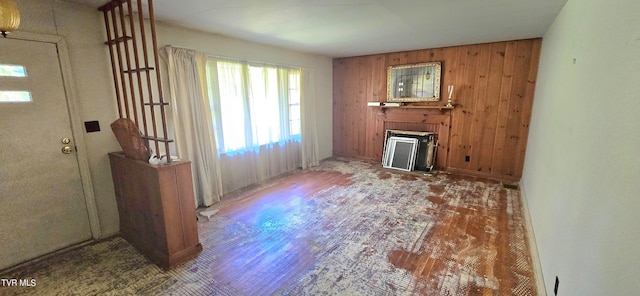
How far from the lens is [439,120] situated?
4.73 meters

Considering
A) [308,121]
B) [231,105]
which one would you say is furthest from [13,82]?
[308,121]

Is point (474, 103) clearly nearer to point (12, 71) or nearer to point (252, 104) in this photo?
point (252, 104)

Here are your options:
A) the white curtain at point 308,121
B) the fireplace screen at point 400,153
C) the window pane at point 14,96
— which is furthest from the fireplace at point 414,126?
the window pane at point 14,96

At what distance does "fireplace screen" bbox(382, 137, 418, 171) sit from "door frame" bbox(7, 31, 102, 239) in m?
4.40

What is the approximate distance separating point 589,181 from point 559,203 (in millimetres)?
630

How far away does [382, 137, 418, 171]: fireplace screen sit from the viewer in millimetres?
4832

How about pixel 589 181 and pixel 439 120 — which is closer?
pixel 589 181

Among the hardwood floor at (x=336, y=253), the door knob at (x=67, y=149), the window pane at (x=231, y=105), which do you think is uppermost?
the window pane at (x=231, y=105)

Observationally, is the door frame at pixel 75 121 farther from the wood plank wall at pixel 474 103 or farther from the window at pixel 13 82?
the wood plank wall at pixel 474 103

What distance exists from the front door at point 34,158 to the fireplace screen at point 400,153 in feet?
14.9

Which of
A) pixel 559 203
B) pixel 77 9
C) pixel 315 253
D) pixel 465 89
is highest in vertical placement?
pixel 77 9

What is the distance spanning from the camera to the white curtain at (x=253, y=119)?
3.61 m

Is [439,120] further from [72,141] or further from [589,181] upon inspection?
[72,141]

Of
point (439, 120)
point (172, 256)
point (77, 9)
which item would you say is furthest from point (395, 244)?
point (77, 9)
